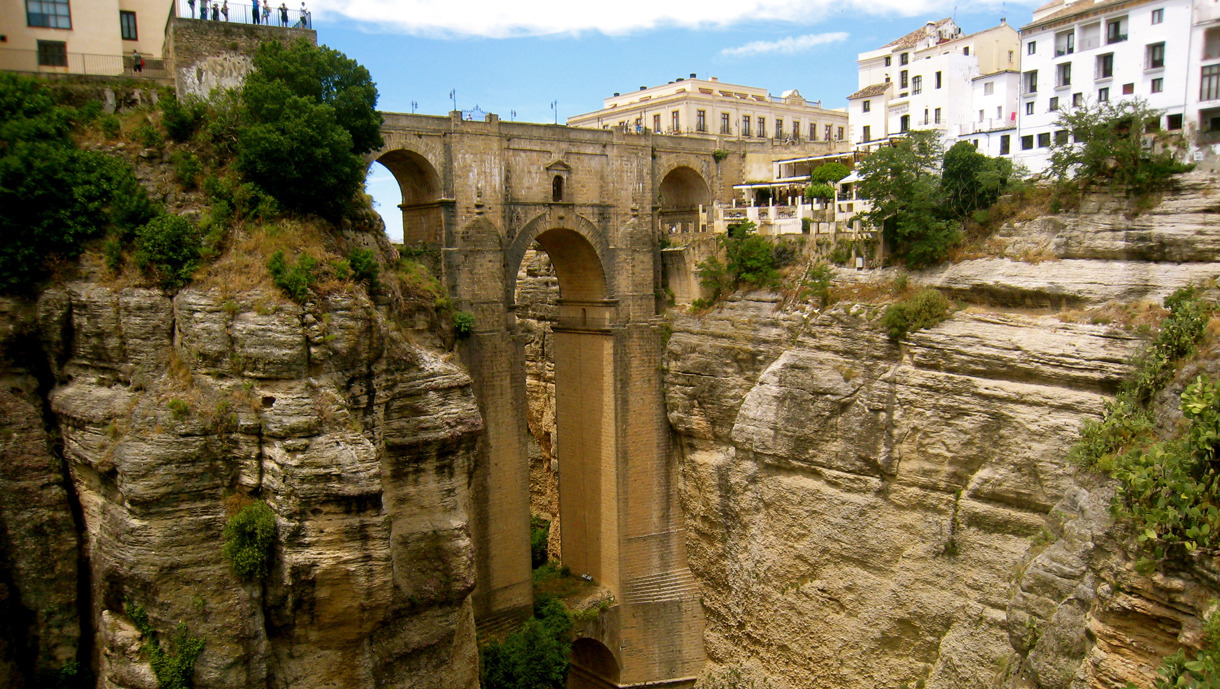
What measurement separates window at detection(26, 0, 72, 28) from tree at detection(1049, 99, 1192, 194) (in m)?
23.9

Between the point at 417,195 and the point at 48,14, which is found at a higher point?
the point at 48,14

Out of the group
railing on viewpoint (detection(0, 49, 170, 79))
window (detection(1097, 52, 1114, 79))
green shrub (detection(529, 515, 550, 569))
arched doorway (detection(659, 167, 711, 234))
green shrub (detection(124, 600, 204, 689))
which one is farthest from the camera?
arched doorway (detection(659, 167, 711, 234))

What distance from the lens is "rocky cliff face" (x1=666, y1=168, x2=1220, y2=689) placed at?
18156 millimetres

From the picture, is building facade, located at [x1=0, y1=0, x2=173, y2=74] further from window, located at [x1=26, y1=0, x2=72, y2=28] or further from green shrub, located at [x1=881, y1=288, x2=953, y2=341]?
green shrub, located at [x1=881, y1=288, x2=953, y2=341]

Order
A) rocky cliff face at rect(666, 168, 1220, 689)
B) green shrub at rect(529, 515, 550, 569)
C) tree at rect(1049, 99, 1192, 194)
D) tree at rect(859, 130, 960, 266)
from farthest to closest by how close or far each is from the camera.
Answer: green shrub at rect(529, 515, 550, 569) → tree at rect(859, 130, 960, 266) → tree at rect(1049, 99, 1192, 194) → rocky cliff face at rect(666, 168, 1220, 689)

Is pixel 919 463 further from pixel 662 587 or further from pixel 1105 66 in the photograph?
pixel 1105 66

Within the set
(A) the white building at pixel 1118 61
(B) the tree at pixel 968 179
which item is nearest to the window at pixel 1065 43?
(A) the white building at pixel 1118 61

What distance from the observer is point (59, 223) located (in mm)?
Answer: 16156

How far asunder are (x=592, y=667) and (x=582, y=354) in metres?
10.1

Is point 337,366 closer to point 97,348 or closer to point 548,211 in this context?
point 97,348

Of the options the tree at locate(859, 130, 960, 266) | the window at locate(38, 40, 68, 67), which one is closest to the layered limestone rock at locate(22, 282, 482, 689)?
the window at locate(38, 40, 68, 67)

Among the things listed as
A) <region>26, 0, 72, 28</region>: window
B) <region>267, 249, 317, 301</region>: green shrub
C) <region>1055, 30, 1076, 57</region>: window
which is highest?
<region>1055, 30, 1076, 57</region>: window

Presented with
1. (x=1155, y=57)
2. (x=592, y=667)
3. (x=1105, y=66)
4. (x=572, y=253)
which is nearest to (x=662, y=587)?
(x=592, y=667)

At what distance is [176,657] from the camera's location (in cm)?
1458
